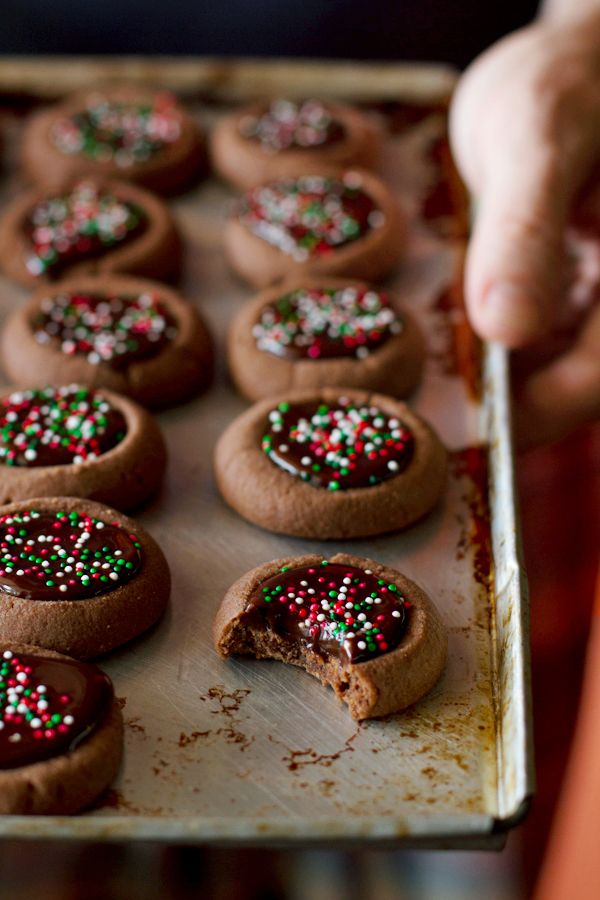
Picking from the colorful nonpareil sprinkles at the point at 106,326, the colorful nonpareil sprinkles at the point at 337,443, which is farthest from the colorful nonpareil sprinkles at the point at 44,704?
the colorful nonpareil sprinkles at the point at 106,326

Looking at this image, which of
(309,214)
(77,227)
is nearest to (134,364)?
(77,227)

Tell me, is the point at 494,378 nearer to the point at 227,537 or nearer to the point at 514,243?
the point at 514,243

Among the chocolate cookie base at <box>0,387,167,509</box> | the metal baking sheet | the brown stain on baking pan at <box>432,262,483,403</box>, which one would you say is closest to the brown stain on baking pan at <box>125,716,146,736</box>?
the metal baking sheet

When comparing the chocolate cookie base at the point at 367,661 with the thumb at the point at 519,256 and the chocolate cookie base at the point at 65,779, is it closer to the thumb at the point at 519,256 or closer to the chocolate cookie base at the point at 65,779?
the chocolate cookie base at the point at 65,779

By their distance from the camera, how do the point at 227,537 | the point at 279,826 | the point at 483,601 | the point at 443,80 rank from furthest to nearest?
the point at 443,80 < the point at 227,537 < the point at 483,601 < the point at 279,826

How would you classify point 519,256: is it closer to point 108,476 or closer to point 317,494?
point 317,494

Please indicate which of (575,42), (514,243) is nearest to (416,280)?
(514,243)
